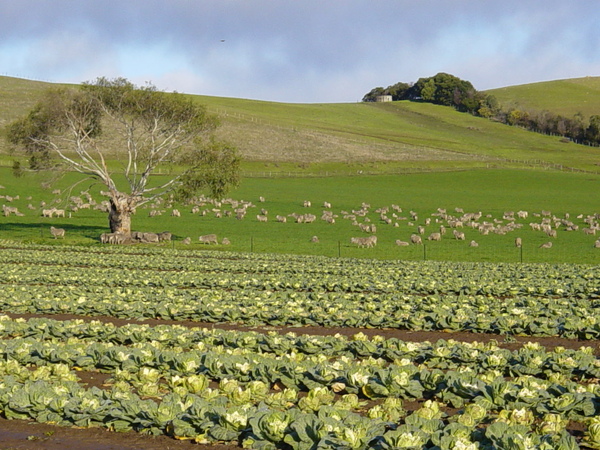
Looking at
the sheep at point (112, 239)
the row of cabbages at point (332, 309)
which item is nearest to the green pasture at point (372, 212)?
the sheep at point (112, 239)

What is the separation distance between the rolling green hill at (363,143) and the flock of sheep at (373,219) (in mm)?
35466

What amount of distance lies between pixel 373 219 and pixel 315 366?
5922 cm

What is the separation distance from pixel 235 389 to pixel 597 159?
5866 inches

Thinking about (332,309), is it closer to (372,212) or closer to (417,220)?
(417,220)

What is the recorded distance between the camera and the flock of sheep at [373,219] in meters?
56.1

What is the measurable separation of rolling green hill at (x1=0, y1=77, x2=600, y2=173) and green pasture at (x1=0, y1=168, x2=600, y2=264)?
12723mm

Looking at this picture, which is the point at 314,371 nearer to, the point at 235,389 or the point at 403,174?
the point at 235,389

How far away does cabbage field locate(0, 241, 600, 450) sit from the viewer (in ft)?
32.3

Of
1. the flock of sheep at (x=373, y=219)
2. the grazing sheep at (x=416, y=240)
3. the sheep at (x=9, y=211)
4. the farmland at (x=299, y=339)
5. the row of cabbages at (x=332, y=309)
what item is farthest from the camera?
the sheep at (x=9, y=211)

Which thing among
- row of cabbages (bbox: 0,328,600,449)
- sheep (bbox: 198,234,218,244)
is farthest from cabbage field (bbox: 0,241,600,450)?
sheep (bbox: 198,234,218,244)

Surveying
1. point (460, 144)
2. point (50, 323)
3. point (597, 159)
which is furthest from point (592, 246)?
point (460, 144)

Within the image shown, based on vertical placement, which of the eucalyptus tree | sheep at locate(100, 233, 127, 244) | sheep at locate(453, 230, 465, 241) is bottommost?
sheep at locate(100, 233, 127, 244)

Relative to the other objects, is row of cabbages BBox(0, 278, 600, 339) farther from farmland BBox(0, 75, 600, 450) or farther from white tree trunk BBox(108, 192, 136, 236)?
white tree trunk BBox(108, 192, 136, 236)

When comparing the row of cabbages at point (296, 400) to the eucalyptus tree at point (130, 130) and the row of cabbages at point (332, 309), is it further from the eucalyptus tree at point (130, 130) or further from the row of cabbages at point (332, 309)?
the eucalyptus tree at point (130, 130)
